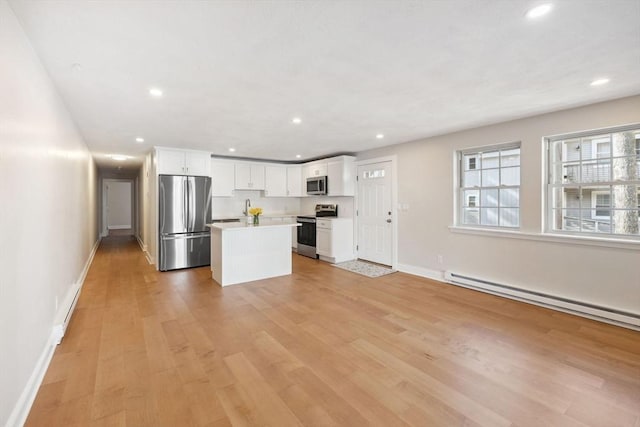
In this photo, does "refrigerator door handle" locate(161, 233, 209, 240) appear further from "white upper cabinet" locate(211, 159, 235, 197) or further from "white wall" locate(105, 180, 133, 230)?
"white wall" locate(105, 180, 133, 230)

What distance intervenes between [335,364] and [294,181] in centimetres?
555

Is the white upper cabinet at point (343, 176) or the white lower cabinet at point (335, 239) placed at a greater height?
the white upper cabinet at point (343, 176)

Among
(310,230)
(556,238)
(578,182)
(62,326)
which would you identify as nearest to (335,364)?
(62,326)

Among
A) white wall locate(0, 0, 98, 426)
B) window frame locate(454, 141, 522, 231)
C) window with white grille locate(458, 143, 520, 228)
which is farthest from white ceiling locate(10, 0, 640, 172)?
window with white grille locate(458, 143, 520, 228)

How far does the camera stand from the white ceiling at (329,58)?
1609mm

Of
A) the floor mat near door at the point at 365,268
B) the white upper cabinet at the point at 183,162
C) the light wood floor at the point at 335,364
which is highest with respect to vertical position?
the white upper cabinet at the point at 183,162

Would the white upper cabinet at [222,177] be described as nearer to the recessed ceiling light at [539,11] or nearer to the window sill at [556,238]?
the window sill at [556,238]

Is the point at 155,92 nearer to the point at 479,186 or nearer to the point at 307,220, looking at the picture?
the point at 479,186

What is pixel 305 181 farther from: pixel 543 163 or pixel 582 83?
pixel 582 83

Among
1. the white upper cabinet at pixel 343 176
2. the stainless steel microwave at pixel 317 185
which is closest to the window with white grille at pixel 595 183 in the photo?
the white upper cabinet at pixel 343 176

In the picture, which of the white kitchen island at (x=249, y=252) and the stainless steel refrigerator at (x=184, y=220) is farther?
the stainless steel refrigerator at (x=184, y=220)

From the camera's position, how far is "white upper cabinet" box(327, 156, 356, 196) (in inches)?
239

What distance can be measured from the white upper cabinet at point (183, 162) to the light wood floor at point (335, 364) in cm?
242

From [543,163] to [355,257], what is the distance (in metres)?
3.70
